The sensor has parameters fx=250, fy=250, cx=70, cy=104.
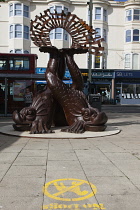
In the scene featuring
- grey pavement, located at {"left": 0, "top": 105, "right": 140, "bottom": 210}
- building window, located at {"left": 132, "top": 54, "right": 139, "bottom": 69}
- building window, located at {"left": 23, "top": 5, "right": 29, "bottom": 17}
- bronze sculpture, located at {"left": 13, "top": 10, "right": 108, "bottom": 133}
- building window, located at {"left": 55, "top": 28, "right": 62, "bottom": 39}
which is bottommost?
grey pavement, located at {"left": 0, "top": 105, "right": 140, "bottom": 210}

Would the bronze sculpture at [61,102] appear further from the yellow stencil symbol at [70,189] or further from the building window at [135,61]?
the building window at [135,61]

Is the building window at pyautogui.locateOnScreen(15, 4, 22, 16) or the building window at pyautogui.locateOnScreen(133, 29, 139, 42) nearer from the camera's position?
the building window at pyautogui.locateOnScreen(15, 4, 22, 16)

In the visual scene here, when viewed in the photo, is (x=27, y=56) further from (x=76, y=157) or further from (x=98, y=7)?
(x=98, y=7)

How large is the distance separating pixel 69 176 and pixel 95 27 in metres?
28.5

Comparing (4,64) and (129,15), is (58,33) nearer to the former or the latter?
(129,15)

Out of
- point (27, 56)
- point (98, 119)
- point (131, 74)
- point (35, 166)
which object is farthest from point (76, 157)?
point (131, 74)

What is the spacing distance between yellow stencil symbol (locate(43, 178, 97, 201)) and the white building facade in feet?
86.8

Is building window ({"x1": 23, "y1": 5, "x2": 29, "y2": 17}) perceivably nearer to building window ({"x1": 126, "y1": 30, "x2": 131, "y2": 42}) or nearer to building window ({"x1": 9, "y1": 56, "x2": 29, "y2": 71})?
building window ({"x1": 126, "y1": 30, "x2": 131, "y2": 42})

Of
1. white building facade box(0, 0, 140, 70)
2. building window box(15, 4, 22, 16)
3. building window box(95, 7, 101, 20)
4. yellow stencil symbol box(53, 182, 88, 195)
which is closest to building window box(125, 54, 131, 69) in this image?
white building facade box(0, 0, 140, 70)

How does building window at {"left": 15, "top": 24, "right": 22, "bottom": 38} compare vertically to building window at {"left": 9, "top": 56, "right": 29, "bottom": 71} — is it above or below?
above

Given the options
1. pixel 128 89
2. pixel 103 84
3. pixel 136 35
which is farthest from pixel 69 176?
pixel 136 35

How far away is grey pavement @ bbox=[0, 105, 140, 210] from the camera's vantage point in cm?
327

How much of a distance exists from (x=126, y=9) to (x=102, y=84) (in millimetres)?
9672

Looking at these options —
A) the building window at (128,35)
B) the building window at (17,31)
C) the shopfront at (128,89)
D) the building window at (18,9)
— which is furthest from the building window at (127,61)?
the building window at (18,9)
